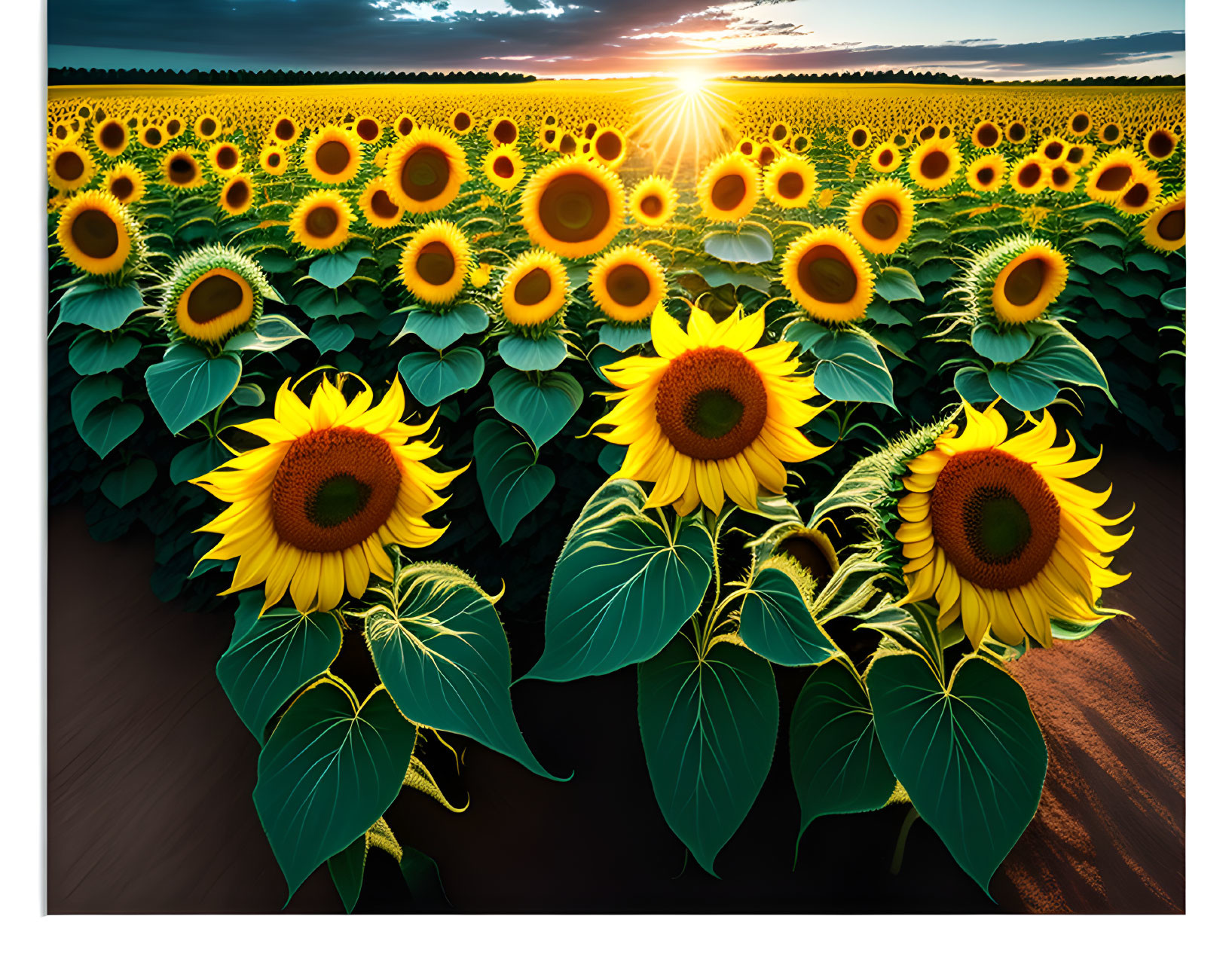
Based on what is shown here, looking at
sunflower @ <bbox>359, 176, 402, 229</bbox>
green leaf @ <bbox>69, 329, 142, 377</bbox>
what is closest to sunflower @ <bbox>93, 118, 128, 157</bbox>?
green leaf @ <bbox>69, 329, 142, 377</bbox>

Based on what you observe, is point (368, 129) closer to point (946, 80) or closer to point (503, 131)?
point (503, 131)

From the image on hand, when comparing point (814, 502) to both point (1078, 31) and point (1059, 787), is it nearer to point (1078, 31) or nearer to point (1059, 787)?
point (1059, 787)

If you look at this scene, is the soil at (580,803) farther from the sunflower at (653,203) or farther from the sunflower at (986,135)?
the sunflower at (653,203)

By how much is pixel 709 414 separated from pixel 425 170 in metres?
0.94

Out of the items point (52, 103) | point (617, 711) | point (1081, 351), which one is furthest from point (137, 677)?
point (1081, 351)

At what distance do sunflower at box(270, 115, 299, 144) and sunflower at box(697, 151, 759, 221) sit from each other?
819 millimetres

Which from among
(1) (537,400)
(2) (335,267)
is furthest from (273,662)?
(2) (335,267)

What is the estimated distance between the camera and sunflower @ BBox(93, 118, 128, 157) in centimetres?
146

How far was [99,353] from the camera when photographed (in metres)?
1.47

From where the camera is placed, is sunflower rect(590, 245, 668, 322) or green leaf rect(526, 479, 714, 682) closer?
green leaf rect(526, 479, 714, 682)

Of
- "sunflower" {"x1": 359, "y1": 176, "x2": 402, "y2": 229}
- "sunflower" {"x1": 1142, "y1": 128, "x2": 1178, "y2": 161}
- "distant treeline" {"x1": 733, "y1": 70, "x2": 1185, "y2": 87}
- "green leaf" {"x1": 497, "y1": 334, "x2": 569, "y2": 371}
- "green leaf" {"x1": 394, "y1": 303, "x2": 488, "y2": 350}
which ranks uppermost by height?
"distant treeline" {"x1": 733, "y1": 70, "x2": 1185, "y2": 87}

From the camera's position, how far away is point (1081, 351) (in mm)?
1423

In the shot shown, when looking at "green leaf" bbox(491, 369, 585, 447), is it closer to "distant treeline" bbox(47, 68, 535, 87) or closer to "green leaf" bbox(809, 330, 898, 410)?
"green leaf" bbox(809, 330, 898, 410)

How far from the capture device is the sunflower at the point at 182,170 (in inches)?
60.4
